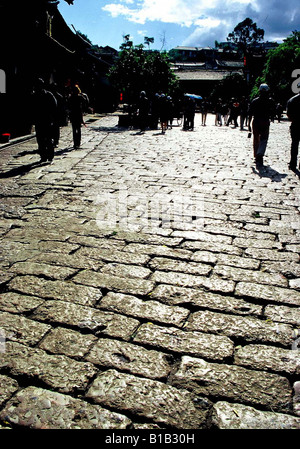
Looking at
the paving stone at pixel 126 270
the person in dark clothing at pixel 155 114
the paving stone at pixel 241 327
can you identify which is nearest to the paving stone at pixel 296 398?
the paving stone at pixel 241 327

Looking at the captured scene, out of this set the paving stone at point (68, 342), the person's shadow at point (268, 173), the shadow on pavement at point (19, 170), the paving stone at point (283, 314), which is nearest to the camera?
the paving stone at point (68, 342)

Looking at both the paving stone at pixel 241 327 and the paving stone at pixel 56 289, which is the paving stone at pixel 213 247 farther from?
the paving stone at pixel 56 289

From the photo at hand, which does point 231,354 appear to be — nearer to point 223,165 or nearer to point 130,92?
point 223,165

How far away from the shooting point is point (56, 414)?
5.90 feet

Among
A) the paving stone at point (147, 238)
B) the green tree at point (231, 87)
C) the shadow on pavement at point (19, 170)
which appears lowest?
the paving stone at point (147, 238)

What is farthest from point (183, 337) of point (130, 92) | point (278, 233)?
point (130, 92)

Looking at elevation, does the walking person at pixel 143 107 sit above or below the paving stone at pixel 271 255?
above

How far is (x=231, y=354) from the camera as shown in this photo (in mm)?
2246

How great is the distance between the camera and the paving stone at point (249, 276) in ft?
10.3

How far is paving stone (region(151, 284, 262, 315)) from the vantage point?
2721 mm

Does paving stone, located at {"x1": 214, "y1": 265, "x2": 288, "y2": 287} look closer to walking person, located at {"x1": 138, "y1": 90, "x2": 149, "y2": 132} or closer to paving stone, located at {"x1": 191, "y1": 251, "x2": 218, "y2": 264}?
paving stone, located at {"x1": 191, "y1": 251, "x2": 218, "y2": 264}

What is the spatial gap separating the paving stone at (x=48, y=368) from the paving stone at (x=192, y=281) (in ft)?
3.95

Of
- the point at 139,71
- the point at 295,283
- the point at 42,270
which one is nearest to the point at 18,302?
the point at 42,270
